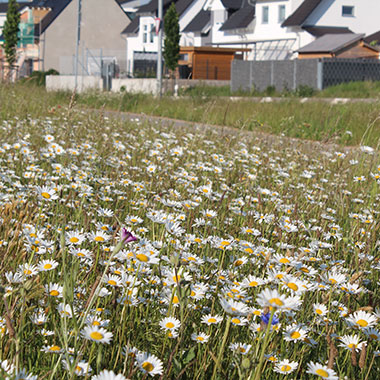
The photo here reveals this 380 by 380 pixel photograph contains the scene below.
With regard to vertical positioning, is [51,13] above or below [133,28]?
above

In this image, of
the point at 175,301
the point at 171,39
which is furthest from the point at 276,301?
the point at 171,39

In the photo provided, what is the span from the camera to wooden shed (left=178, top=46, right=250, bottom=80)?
45.5m

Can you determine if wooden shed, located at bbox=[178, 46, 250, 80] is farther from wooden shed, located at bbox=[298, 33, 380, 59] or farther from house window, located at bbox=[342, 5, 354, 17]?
house window, located at bbox=[342, 5, 354, 17]

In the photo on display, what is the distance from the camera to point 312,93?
91.8ft

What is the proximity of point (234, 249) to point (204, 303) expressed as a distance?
0.51 m

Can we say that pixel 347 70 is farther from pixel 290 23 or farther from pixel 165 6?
pixel 165 6

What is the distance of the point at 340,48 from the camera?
3809cm

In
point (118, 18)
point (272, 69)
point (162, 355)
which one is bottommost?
point (162, 355)

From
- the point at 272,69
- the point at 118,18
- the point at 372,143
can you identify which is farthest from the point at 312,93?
the point at 118,18

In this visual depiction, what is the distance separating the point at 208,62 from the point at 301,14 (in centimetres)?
816

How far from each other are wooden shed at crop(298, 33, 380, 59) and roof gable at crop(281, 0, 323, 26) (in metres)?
2.44

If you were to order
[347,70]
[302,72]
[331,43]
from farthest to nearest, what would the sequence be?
[331,43] → [347,70] → [302,72]

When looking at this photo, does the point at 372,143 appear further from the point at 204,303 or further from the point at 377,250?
the point at 204,303

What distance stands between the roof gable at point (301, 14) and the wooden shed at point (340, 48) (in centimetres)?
244
